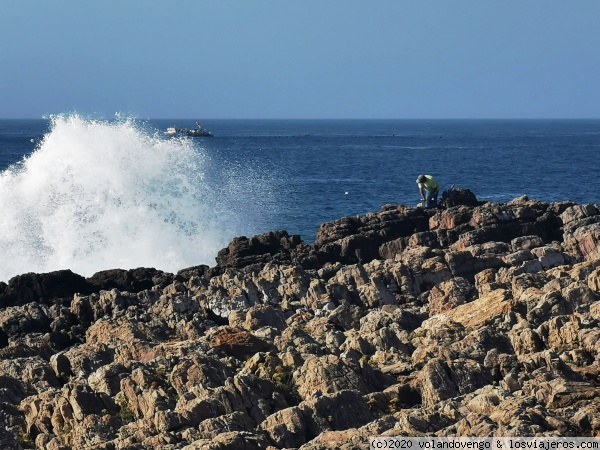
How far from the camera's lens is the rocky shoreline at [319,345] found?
20.3 m

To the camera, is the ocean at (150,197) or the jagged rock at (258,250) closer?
the jagged rock at (258,250)

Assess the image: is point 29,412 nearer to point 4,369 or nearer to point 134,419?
point 134,419

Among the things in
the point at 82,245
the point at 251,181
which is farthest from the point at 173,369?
the point at 251,181

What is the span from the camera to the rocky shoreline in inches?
801

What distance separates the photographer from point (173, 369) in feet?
79.1

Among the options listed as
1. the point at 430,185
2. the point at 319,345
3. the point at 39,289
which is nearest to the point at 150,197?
the point at 430,185

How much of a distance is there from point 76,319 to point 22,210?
27.7 meters

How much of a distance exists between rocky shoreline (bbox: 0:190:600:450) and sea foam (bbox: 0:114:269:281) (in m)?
12.8

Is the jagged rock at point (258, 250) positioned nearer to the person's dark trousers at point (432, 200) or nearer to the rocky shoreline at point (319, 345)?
the rocky shoreline at point (319, 345)

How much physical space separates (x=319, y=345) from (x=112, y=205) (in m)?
37.2

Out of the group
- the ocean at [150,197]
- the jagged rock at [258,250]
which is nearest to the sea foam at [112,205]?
the ocean at [150,197]

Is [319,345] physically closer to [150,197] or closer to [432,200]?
[432,200]

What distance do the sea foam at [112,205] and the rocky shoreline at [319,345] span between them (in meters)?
12.8

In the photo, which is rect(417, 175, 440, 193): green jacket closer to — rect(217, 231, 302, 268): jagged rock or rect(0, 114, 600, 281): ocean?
rect(0, 114, 600, 281): ocean
